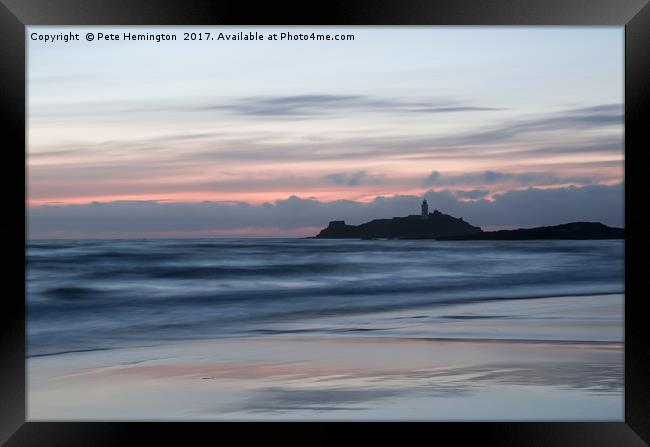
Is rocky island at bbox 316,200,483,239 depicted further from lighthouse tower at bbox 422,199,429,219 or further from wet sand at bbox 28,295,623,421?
wet sand at bbox 28,295,623,421

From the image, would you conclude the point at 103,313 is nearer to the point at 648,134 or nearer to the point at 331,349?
the point at 331,349

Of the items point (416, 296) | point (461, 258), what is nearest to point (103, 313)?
point (416, 296)

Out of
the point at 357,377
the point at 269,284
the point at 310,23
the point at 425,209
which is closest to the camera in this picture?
the point at 310,23

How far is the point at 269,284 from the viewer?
10852 millimetres

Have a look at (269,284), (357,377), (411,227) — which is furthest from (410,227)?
(357,377)

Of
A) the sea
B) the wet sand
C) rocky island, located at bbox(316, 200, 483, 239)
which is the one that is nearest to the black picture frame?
the wet sand

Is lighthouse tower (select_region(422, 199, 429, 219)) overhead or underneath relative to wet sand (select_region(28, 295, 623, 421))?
overhead

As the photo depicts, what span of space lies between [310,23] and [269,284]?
332 inches

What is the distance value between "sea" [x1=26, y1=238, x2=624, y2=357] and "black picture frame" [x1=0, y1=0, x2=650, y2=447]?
2757 millimetres

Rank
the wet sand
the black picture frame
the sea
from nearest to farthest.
A: the black picture frame
the wet sand
the sea

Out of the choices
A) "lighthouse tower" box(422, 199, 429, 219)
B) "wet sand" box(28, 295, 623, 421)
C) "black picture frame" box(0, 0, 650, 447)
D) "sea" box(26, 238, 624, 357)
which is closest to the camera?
"black picture frame" box(0, 0, 650, 447)

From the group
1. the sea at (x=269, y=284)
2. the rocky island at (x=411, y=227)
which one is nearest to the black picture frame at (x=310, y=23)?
the sea at (x=269, y=284)

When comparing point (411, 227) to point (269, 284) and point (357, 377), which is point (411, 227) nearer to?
point (269, 284)

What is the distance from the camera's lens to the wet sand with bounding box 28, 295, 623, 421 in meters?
3.39
